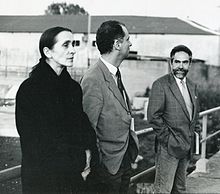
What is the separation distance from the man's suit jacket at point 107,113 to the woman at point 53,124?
98 mm

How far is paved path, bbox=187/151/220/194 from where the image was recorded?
2.55m

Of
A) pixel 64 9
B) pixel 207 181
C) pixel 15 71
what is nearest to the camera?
pixel 15 71

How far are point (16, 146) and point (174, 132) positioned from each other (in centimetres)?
87

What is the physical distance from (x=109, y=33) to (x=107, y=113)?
1.17 ft

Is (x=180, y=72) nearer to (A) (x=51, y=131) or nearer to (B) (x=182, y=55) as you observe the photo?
(B) (x=182, y=55)

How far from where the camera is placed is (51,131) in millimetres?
1490

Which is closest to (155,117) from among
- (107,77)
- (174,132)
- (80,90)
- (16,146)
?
(174,132)

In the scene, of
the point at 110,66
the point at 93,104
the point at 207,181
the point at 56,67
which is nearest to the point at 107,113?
the point at 93,104

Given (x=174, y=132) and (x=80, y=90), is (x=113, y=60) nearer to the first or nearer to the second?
(x=80, y=90)

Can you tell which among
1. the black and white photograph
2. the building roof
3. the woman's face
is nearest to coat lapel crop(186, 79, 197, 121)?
the black and white photograph

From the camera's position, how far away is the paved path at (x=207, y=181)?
2.55 metres

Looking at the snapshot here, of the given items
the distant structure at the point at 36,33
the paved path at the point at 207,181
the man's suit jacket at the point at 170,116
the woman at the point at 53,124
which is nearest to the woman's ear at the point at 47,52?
the woman at the point at 53,124

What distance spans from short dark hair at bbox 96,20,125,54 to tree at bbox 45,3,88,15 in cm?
33

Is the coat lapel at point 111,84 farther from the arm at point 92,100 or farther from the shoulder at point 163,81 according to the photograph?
the shoulder at point 163,81
